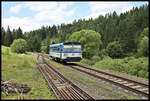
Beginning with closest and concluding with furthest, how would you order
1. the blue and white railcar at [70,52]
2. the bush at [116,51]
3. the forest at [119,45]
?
the blue and white railcar at [70,52] < the forest at [119,45] < the bush at [116,51]

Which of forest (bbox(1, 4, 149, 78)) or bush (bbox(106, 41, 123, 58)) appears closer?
forest (bbox(1, 4, 149, 78))

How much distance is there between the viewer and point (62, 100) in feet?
25.8

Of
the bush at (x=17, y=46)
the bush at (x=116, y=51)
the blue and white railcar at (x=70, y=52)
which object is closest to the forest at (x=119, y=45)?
the bush at (x=116, y=51)

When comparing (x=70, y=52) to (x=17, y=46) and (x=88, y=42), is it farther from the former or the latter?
(x=17, y=46)

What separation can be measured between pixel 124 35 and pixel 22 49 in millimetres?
45820

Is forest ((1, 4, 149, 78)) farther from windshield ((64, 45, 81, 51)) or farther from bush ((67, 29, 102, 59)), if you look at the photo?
windshield ((64, 45, 81, 51))

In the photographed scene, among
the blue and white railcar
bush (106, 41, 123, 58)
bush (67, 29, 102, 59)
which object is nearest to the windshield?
the blue and white railcar

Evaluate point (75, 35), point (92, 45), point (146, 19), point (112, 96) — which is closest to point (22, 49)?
point (75, 35)

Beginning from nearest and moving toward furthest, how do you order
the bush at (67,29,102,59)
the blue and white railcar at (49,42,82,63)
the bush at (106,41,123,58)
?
the blue and white railcar at (49,42,82,63)
the bush at (67,29,102,59)
the bush at (106,41,123,58)

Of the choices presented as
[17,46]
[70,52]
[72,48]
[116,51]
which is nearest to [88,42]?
[116,51]

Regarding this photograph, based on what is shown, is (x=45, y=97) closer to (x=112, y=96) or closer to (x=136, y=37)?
(x=112, y=96)

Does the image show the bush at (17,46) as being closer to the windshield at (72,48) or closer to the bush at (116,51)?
the bush at (116,51)

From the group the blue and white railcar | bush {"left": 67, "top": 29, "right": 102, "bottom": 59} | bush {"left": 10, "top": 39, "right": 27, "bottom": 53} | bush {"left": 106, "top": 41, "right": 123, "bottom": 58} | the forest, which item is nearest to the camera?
the blue and white railcar

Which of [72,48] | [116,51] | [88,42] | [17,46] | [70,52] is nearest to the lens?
[70,52]
